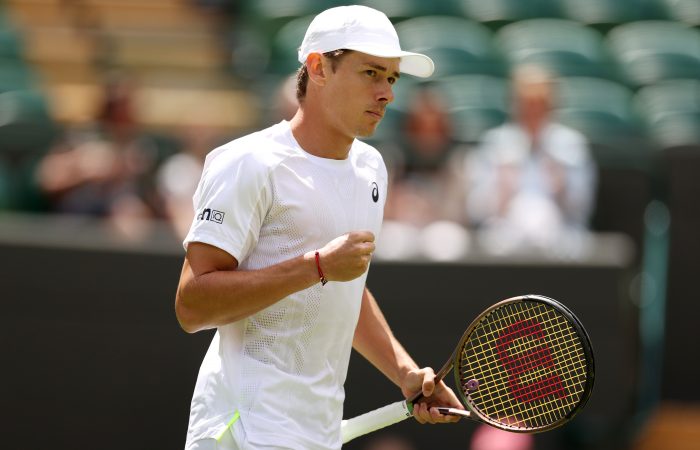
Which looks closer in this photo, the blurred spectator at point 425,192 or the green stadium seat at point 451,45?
the blurred spectator at point 425,192

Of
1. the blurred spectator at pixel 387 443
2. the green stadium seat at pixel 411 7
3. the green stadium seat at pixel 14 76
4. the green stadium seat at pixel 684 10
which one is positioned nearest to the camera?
the blurred spectator at pixel 387 443

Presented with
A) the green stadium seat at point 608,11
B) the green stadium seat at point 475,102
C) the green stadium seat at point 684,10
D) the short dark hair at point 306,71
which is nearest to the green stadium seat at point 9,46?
the green stadium seat at point 475,102

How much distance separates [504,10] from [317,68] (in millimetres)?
6876

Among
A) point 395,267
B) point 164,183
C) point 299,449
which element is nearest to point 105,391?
point 164,183

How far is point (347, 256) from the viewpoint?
3.35 meters

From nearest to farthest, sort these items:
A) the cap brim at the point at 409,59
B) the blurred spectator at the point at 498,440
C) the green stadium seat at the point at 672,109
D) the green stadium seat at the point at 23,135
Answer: the cap brim at the point at 409,59 → the blurred spectator at the point at 498,440 → the green stadium seat at the point at 23,135 → the green stadium seat at the point at 672,109

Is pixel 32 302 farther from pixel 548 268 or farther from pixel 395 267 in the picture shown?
pixel 548 268

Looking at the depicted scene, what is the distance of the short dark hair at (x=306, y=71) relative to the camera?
3660 mm

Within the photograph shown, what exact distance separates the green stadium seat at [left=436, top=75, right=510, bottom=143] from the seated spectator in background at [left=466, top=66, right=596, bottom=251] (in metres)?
0.89

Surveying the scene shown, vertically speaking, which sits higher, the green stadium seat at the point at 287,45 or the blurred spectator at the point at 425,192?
the green stadium seat at the point at 287,45

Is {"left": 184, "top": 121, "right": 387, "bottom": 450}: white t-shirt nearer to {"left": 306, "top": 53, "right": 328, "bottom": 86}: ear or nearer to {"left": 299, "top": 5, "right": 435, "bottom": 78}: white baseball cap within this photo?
{"left": 306, "top": 53, "right": 328, "bottom": 86}: ear

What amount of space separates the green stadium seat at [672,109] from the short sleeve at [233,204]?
558 cm

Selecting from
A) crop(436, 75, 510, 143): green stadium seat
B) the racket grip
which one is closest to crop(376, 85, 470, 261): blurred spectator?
crop(436, 75, 510, 143): green stadium seat

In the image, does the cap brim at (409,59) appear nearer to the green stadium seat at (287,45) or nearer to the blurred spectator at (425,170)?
the blurred spectator at (425,170)
